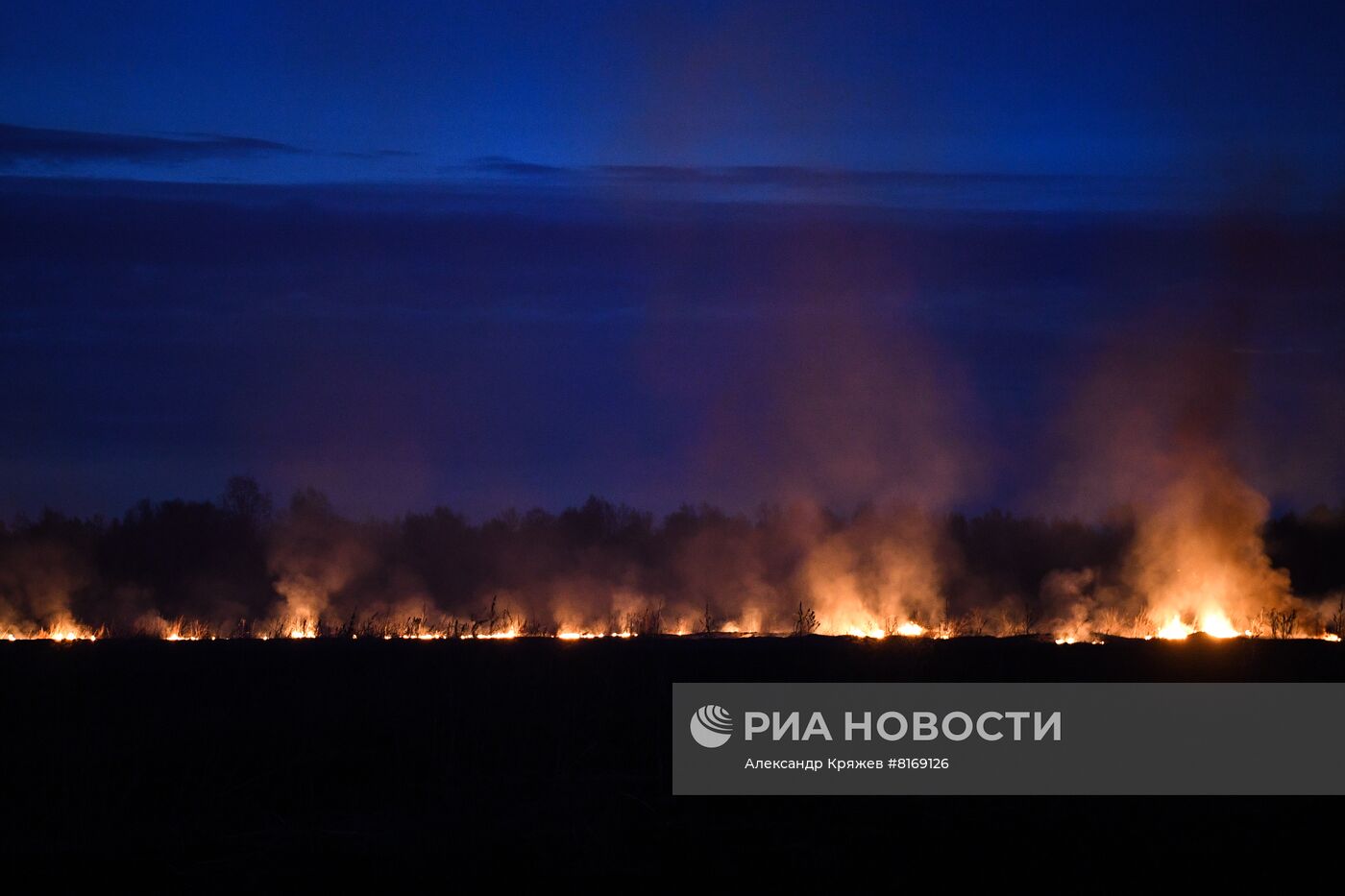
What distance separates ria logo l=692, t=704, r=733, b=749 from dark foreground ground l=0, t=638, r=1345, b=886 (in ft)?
2.46

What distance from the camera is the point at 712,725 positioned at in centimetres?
1661

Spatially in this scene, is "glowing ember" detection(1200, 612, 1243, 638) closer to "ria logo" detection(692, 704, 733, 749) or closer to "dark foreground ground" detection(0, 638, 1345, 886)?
"dark foreground ground" detection(0, 638, 1345, 886)

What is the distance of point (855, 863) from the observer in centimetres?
1367

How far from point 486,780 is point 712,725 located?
2.87m

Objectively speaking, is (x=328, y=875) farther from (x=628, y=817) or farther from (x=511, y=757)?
(x=511, y=757)

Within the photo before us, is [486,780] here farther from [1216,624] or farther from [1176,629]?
[1216,624]

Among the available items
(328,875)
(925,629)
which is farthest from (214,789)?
(925,629)

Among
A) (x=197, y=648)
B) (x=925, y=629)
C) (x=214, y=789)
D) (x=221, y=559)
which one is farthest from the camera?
(x=221, y=559)

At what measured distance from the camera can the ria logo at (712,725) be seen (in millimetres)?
16453

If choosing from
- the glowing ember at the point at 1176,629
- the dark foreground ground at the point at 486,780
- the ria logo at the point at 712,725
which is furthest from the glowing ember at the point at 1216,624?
the ria logo at the point at 712,725

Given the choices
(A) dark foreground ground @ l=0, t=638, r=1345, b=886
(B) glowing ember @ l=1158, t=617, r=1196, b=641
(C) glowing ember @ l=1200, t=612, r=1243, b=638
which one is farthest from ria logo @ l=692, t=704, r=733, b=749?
(C) glowing ember @ l=1200, t=612, r=1243, b=638

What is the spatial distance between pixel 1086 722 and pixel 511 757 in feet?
24.1

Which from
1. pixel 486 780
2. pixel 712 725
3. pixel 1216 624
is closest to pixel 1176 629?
pixel 1216 624

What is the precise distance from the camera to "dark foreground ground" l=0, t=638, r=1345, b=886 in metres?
14.0
